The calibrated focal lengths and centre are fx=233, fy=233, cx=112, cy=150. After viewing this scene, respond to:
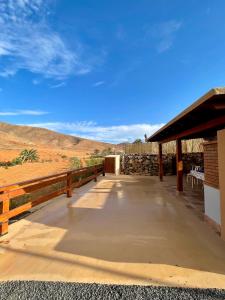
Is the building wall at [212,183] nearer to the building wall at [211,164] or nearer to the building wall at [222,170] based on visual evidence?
the building wall at [211,164]

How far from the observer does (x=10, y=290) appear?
238 cm

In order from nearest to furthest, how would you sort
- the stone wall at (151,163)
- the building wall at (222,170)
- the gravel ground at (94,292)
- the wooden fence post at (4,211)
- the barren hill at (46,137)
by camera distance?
the gravel ground at (94,292), the building wall at (222,170), the wooden fence post at (4,211), the stone wall at (151,163), the barren hill at (46,137)

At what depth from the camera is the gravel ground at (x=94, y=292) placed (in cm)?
226

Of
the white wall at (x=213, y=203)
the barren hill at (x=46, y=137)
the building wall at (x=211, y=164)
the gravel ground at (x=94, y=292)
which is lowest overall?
the gravel ground at (x=94, y=292)

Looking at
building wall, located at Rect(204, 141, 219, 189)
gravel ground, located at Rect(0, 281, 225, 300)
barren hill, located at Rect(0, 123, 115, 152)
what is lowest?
gravel ground, located at Rect(0, 281, 225, 300)

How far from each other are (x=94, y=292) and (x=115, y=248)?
1.10 m

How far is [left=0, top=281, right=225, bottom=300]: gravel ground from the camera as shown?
2.26 meters

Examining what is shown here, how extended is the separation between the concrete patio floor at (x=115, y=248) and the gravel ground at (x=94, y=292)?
117mm

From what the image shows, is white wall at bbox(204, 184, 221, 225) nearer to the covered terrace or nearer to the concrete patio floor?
the covered terrace

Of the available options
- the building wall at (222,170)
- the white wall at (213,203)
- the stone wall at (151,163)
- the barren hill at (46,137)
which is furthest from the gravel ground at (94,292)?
the barren hill at (46,137)

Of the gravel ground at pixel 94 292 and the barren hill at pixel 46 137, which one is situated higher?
the barren hill at pixel 46 137

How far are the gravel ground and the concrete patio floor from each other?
0.39ft

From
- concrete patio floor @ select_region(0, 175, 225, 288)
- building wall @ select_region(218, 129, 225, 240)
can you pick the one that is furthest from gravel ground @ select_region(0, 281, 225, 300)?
building wall @ select_region(218, 129, 225, 240)

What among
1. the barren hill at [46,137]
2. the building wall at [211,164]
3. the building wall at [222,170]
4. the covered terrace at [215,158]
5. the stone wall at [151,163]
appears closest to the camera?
the covered terrace at [215,158]
